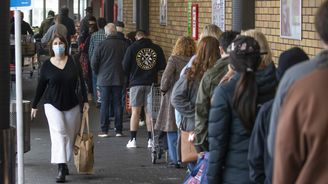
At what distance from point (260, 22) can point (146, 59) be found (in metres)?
1.91

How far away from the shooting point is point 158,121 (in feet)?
34.6

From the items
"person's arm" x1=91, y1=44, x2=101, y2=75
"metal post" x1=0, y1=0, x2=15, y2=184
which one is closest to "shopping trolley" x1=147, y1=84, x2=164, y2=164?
"person's arm" x1=91, y1=44, x2=101, y2=75

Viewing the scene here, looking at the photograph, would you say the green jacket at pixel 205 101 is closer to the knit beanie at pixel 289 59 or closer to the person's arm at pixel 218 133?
the person's arm at pixel 218 133

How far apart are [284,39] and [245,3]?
189 centimetres

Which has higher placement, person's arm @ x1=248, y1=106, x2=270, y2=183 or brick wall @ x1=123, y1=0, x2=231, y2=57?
brick wall @ x1=123, y1=0, x2=231, y2=57

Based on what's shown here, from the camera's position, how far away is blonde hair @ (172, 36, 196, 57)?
10094 millimetres

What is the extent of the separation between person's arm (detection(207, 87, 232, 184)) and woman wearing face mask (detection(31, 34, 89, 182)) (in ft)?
15.3

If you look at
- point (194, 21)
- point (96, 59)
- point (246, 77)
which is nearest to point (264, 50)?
point (246, 77)

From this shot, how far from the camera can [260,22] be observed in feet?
38.7

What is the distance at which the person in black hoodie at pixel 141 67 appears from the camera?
12633mm

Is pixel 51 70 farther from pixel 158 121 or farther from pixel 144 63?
pixel 144 63

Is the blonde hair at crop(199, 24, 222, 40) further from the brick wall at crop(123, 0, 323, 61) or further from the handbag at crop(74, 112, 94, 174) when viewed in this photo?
the handbag at crop(74, 112, 94, 174)

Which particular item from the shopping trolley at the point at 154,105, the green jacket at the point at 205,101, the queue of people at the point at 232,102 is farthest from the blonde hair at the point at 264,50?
the shopping trolley at the point at 154,105

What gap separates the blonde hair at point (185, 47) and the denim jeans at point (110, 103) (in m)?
4.02
